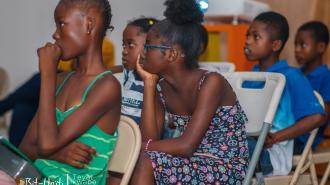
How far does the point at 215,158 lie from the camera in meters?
2.00

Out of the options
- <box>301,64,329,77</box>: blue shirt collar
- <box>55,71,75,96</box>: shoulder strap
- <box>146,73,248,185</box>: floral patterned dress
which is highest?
<box>55,71,75,96</box>: shoulder strap

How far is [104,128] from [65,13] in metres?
0.34

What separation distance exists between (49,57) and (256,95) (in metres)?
0.94

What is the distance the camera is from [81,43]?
1723 mm

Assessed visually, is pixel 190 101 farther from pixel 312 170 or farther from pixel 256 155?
pixel 312 170

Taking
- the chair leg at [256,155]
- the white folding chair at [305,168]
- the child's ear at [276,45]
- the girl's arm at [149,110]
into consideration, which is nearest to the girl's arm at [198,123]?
the girl's arm at [149,110]

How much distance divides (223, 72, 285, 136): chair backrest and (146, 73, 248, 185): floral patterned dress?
94 millimetres

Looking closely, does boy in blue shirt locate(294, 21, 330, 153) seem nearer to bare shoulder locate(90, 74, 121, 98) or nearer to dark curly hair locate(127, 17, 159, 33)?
dark curly hair locate(127, 17, 159, 33)

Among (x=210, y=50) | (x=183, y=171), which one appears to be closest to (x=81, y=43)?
(x=183, y=171)

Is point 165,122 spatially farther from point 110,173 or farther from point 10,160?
point 10,160

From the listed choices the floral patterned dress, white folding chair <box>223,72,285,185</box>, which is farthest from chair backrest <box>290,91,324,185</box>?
the floral patterned dress

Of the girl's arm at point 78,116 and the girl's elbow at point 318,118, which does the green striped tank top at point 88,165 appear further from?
the girl's elbow at point 318,118

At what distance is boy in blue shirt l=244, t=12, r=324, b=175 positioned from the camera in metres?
2.35

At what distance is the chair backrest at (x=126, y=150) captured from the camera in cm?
164
